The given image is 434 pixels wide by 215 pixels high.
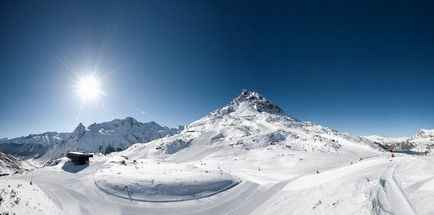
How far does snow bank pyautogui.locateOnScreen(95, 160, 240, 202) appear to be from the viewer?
25.3 m

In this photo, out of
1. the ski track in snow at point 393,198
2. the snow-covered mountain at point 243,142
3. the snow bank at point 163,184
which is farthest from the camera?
the snow-covered mountain at point 243,142

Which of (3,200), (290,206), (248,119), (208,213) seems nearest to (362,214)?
(290,206)

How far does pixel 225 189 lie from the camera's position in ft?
91.5

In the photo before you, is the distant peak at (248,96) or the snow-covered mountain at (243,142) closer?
the snow-covered mountain at (243,142)

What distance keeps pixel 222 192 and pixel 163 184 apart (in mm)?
6030

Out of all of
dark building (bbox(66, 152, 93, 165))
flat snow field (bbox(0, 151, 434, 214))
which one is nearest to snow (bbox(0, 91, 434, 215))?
flat snow field (bbox(0, 151, 434, 214))

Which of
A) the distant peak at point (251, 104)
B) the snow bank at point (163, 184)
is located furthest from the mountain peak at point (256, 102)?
the snow bank at point (163, 184)

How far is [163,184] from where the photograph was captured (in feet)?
88.3

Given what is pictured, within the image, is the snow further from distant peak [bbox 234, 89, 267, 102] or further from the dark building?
distant peak [bbox 234, 89, 267, 102]

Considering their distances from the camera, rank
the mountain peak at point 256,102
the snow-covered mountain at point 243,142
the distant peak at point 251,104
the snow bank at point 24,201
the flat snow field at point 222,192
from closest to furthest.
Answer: the flat snow field at point 222,192 → the snow bank at point 24,201 → the snow-covered mountain at point 243,142 → the distant peak at point 251,104 → the mountain peak at point 256,102

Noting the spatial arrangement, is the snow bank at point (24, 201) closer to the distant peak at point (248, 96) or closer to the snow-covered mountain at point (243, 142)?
the snow-covered mountain at point (243, 142)

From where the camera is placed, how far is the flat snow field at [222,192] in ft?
48.2

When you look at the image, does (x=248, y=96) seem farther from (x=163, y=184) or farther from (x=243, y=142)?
(x=163, y=184)

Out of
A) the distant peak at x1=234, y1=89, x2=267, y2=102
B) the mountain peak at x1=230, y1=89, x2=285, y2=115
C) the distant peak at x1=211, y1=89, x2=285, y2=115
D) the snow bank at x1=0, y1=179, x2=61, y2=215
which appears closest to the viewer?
the snow bank at x1=0, y1=179, x2=61, y2=215
